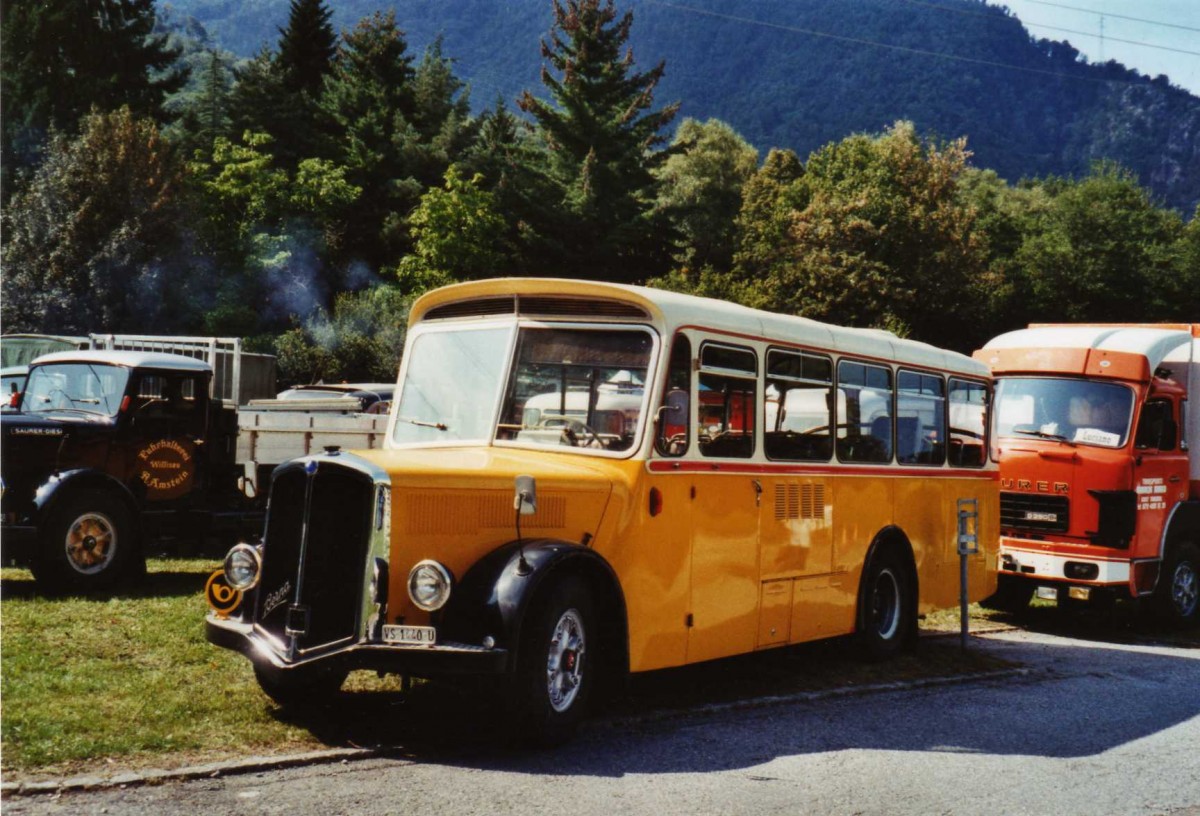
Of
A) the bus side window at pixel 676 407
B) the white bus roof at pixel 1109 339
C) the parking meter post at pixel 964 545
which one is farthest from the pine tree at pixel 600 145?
the bus side window at pixel 676 407

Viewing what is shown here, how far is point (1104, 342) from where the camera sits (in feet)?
50.5

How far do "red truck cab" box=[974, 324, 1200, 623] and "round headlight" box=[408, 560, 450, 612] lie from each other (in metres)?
8.88

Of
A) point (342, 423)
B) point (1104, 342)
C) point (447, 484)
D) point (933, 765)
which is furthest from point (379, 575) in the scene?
point (1104, 342)

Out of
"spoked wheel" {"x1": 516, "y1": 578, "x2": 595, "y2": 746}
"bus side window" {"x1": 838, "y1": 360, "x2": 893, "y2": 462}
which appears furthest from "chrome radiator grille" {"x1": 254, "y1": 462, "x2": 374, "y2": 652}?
"bus side window" {"x1": 838, "y1": 360, "x2": 893, "y2": 462}

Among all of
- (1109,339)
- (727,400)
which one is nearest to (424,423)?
(727,400)

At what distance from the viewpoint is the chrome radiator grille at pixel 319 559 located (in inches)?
291

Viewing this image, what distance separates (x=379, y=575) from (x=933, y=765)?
11.6 feet

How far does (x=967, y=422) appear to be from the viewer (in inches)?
521

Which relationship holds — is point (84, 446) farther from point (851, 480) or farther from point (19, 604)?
point (851, 480)

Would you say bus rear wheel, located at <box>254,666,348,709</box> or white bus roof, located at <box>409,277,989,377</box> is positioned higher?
white bus roof, located at <box>409,277,989,377</box>

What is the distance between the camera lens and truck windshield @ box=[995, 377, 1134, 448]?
14.9 metres

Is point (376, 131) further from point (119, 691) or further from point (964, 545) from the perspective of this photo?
point (119, 691)

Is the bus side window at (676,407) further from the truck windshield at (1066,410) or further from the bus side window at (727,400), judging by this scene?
the truck windshield at (1066,410)

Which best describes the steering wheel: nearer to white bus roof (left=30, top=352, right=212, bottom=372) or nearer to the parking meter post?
the parking meter post
